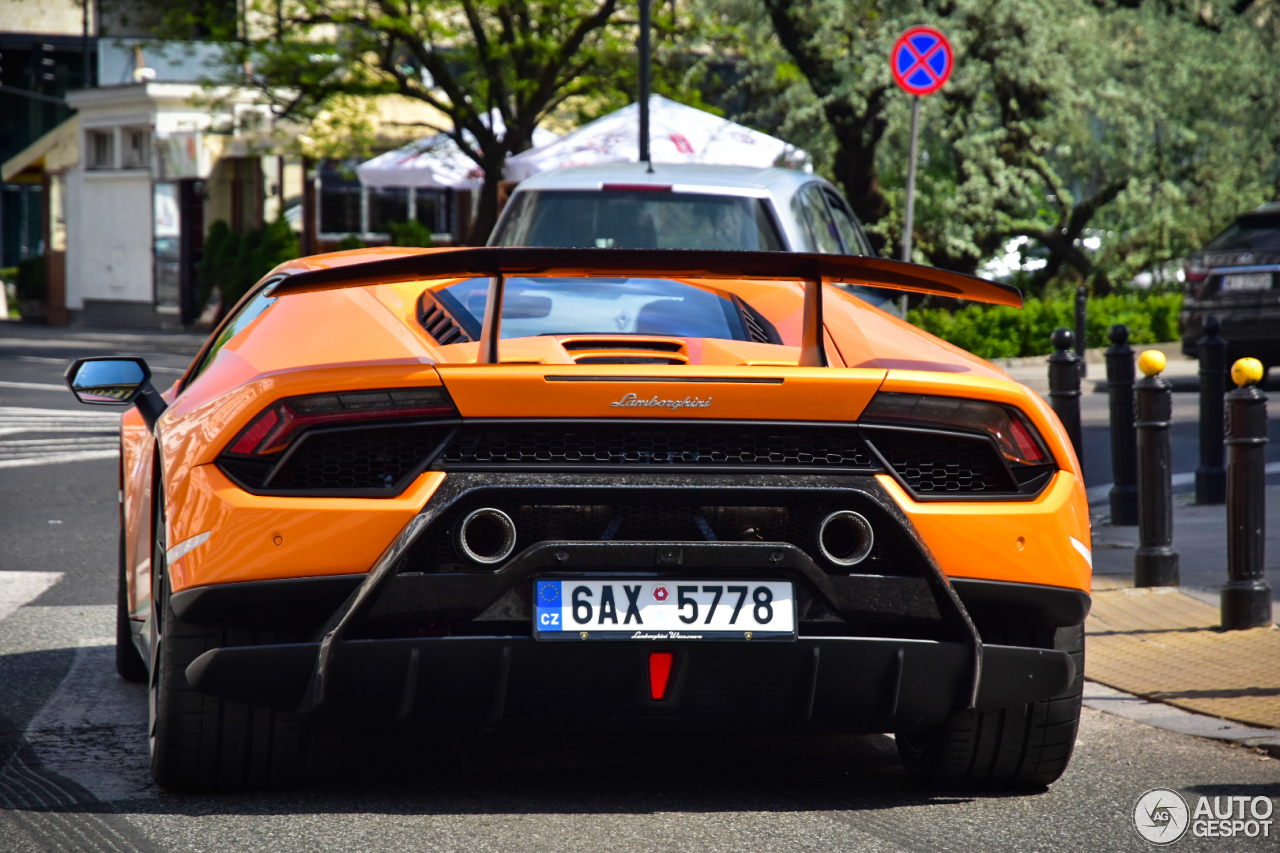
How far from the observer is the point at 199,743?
3688 millimetres

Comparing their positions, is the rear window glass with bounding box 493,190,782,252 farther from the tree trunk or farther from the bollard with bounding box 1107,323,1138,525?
the tree trunk

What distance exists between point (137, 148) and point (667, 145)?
22.0 m

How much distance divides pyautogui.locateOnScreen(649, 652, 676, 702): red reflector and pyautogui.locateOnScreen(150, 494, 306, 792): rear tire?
755mm

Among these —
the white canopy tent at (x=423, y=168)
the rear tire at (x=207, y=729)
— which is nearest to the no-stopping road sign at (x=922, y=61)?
the rear tire at (x=207, y=729)

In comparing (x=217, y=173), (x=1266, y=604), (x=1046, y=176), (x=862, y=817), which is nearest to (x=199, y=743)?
(x=862, y=817)

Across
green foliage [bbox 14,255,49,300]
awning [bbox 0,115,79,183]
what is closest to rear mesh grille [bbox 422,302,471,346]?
awning [bbox 0,115,79,183]

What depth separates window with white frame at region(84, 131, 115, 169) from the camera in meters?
37.4

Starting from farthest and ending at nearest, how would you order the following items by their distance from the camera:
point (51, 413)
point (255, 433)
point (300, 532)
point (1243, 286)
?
point (51, 413) → point (1243, 286) → point (255, 433) → point (300, 532)

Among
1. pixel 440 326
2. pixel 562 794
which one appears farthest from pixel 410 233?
pixel 562 794

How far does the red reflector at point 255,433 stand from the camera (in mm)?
3473

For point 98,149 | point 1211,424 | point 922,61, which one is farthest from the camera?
point 98,149

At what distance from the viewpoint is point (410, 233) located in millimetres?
31109

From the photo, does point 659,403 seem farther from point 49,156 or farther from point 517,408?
point 49,156

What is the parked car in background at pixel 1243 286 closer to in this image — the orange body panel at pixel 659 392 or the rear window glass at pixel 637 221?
the rear window glass at pixel 637 221
